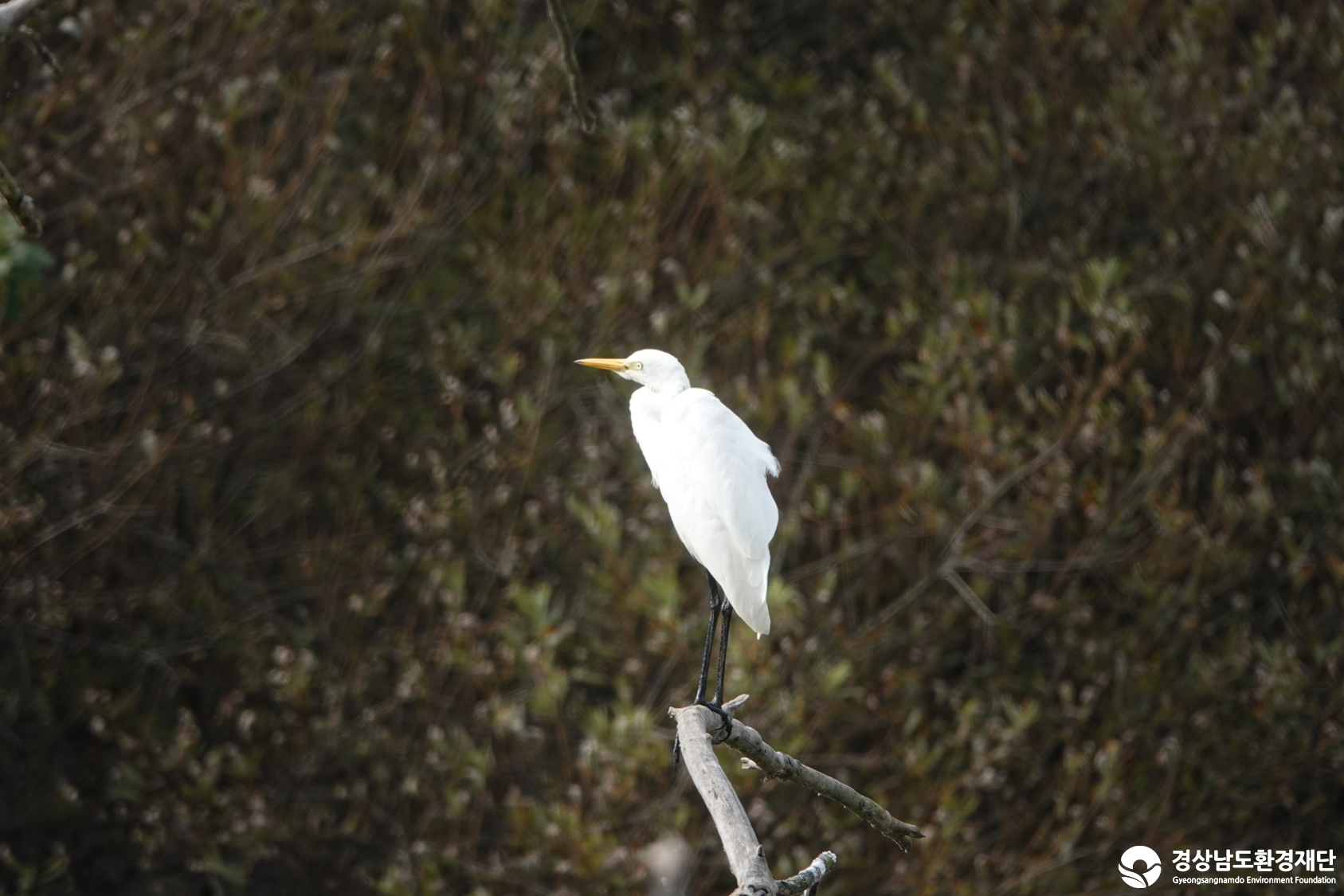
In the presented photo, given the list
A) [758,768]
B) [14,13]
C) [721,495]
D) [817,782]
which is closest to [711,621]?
[721,495]

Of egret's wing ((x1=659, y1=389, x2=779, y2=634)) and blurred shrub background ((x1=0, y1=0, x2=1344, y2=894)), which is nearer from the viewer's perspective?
egret's wing ((x1=659, y1=389, x2=779, y2=634))

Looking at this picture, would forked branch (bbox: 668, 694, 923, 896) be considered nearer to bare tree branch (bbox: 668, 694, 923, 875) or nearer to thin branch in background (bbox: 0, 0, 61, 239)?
bare tree branch (bbox: 668, 694, 923, 875)

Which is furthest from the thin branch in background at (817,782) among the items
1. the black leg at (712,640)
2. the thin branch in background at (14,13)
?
the thin branch in background at (14,13)

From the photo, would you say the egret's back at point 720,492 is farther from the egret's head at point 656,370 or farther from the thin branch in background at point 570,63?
the thin branch in background at point 570,63

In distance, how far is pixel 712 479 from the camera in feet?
6.78

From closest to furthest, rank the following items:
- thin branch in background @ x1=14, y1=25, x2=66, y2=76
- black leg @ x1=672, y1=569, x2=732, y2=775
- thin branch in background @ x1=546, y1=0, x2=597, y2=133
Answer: thin branch in background @ x1=14, y1=25, x2=66, y2=76 → thin branch in background @ x1=546, y1=0, x2=597, y2=133 → black leg @ x1=672, y1=569, x2=732, y2=775

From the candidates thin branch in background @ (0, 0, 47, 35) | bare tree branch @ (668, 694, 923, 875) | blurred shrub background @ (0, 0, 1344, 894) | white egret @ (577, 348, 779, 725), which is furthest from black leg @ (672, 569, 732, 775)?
thin branch in background @ (0, 0, 47, 35)

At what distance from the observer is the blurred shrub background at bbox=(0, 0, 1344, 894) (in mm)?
3521

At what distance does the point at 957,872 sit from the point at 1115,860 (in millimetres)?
500

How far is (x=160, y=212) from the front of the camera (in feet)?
12.7

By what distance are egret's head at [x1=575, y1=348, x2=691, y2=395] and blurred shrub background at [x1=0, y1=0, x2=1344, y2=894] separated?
3.48 ft

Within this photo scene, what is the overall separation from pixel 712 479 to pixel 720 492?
2 centimetres

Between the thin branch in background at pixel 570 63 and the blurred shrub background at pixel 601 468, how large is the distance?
1553 millimetres

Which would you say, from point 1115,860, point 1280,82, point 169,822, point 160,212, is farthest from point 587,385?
point 1280,82
